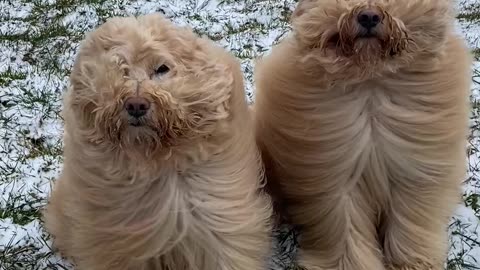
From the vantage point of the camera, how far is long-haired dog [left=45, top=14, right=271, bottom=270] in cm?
303

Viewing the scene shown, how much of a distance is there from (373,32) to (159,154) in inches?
40.9

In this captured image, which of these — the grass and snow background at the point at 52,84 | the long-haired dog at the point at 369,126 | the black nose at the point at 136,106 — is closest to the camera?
the black nose at the point at 136,106

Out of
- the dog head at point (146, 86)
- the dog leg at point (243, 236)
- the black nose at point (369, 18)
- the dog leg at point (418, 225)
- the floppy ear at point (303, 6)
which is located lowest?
the dog leg at point (243, 236)

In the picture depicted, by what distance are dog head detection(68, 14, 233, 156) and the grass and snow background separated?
44.8 inches

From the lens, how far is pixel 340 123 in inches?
135

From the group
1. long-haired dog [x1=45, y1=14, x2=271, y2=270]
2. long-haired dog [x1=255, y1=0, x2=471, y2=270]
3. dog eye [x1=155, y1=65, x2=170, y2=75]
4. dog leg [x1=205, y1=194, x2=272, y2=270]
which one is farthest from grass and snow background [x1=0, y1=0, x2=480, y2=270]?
dog eye [x1=155, y1=65, x2=170, y2=75]

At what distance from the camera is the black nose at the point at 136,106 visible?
114 inches

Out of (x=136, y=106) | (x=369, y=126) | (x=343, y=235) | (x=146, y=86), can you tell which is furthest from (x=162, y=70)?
(x=343, y=235)

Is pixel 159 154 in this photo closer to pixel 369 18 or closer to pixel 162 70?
pixel 162 70

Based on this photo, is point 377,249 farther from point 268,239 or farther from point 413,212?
point 268,239

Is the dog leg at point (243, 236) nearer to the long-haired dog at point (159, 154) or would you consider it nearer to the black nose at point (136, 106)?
the long-haired dog at point (159, 154)

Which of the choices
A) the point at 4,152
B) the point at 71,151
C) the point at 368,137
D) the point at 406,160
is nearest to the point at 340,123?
the point at 368,137

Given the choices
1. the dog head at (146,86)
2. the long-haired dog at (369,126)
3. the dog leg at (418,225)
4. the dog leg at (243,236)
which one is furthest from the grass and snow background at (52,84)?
the dog head at (146,86)

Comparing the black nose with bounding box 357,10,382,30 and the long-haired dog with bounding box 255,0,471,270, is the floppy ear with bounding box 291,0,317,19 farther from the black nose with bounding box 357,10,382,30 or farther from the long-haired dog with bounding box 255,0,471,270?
the black nose with bounding box 357,10,382,30
